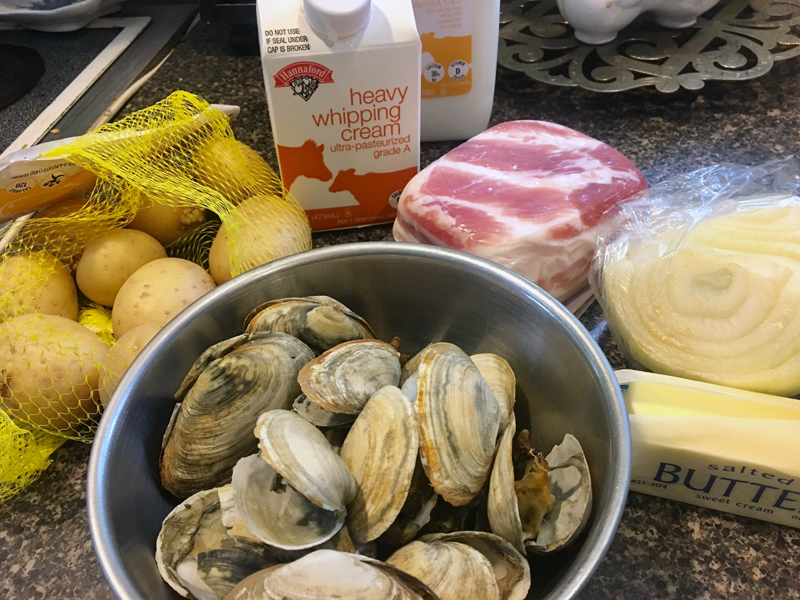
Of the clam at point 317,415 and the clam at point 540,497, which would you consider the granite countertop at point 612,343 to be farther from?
the clam at point 317,415

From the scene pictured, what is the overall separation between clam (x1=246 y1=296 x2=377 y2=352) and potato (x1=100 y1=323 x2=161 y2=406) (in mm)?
134

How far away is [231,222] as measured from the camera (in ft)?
2.36

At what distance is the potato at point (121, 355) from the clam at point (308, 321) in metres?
0.13

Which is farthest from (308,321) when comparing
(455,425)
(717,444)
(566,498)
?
(717,444)

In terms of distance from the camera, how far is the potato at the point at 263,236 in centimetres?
72

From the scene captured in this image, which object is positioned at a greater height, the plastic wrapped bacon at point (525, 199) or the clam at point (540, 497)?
the plastic wrapped bacon at point (525, 199)

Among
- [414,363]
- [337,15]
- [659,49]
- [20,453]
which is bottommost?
[20,453]

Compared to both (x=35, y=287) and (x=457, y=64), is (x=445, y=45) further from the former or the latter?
(x=35, y=287)

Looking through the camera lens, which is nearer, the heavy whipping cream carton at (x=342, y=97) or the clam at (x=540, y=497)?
the clam at (x=540, y=497)

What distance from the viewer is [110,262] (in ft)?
2.43

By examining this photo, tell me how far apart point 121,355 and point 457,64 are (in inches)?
25.1

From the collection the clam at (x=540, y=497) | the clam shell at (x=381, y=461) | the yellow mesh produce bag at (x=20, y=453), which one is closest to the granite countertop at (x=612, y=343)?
the yellow mesh produce bag at (x=20, y=453)

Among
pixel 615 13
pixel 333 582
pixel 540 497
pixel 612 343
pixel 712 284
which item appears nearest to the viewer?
pixel 333 582

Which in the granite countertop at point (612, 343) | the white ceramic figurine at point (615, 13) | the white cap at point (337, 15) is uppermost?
the white cap at point (337, 15)
